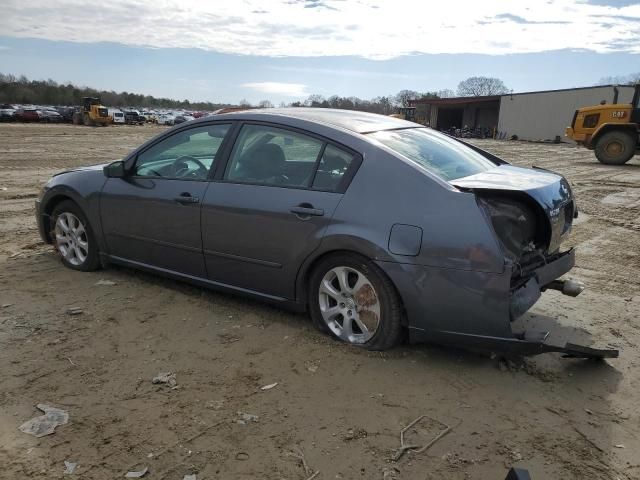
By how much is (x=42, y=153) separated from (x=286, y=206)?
55.7ft

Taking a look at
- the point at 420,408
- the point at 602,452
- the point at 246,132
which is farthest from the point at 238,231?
the point at 602,452

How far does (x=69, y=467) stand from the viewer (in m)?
2.46

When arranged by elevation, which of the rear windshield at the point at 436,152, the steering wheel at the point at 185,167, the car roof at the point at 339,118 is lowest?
the steering wheel at the point at 185,167

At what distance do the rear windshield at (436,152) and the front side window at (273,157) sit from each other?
0.49m

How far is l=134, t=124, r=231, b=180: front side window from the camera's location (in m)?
4.27

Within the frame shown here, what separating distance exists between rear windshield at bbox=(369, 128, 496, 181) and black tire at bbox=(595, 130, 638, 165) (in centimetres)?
1699

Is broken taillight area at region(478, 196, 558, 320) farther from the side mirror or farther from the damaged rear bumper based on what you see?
the side mirror

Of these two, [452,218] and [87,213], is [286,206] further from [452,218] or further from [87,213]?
[87,213]

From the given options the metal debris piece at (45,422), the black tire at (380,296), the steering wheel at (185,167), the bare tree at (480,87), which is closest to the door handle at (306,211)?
the black tire at (380,296)

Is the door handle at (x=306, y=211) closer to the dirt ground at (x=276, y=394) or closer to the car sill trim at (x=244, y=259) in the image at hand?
the car sill trim at (x=244, y=259)

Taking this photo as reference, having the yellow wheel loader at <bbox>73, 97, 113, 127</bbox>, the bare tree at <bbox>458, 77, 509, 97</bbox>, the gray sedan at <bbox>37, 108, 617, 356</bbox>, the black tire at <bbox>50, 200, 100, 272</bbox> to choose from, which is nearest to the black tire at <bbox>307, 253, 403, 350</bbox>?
the gray sedan at <bbox>37, 108, 617, 356</bbox>

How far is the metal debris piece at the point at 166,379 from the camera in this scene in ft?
10.5

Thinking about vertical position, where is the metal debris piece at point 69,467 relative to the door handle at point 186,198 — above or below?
below

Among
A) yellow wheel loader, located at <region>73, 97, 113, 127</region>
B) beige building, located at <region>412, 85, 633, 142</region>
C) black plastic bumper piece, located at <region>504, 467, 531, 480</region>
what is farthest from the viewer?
yellow wheel loader, located at <region>73, 97, 113, 127</region>
